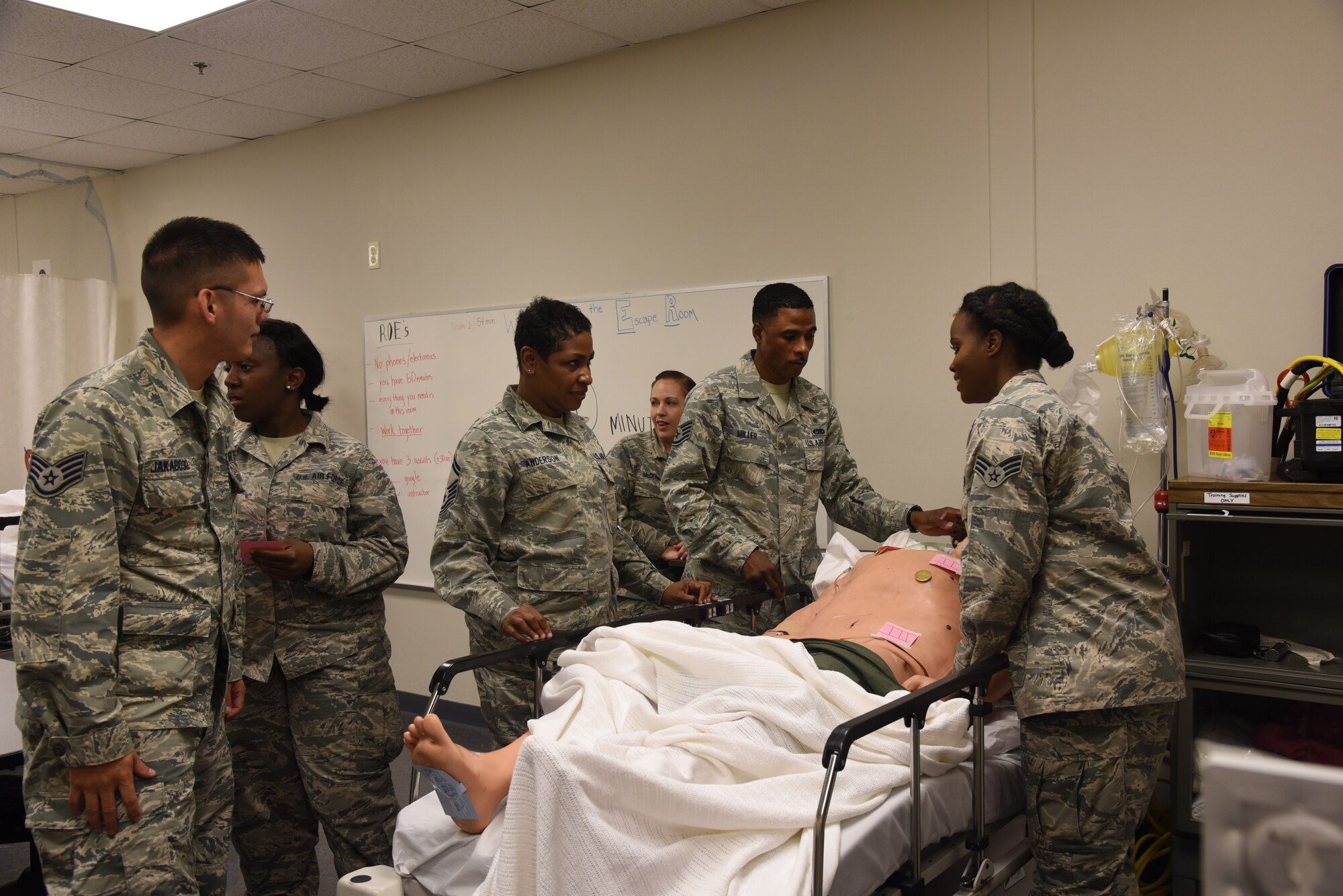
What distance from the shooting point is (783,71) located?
367 cm

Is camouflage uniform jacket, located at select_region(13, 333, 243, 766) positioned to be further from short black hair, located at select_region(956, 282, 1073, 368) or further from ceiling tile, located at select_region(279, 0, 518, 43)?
ceiling tile, located at select_region(279, 0, 518, 43)

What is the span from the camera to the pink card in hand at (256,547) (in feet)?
8.08

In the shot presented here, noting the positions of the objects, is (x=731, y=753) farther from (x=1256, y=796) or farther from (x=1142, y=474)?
(x=1142, y=474)

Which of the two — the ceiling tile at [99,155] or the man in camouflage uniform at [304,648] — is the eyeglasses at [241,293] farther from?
the ceiling tile at [99,155]

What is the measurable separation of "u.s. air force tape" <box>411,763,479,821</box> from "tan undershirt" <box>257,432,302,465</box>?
1.34 metres

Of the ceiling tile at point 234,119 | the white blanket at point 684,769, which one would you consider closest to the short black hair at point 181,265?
the white blanket at point 684,769

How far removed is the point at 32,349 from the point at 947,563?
5369 mm

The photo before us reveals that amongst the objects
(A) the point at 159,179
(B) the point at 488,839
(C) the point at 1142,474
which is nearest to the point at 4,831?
(B) the point at 488,839

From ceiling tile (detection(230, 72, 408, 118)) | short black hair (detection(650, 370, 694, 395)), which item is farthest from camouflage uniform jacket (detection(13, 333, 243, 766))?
ceiling tile (detection(230, 72, 408, 118))

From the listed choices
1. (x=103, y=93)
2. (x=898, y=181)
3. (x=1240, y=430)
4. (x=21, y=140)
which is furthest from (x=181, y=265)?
(x=21, y=140)

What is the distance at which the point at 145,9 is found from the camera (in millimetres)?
3533

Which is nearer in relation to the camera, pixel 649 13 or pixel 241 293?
pixel 241 293

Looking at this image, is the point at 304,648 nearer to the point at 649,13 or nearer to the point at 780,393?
the point at 780,393

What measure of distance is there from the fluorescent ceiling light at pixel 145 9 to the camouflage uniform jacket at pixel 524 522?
6.86 feet
